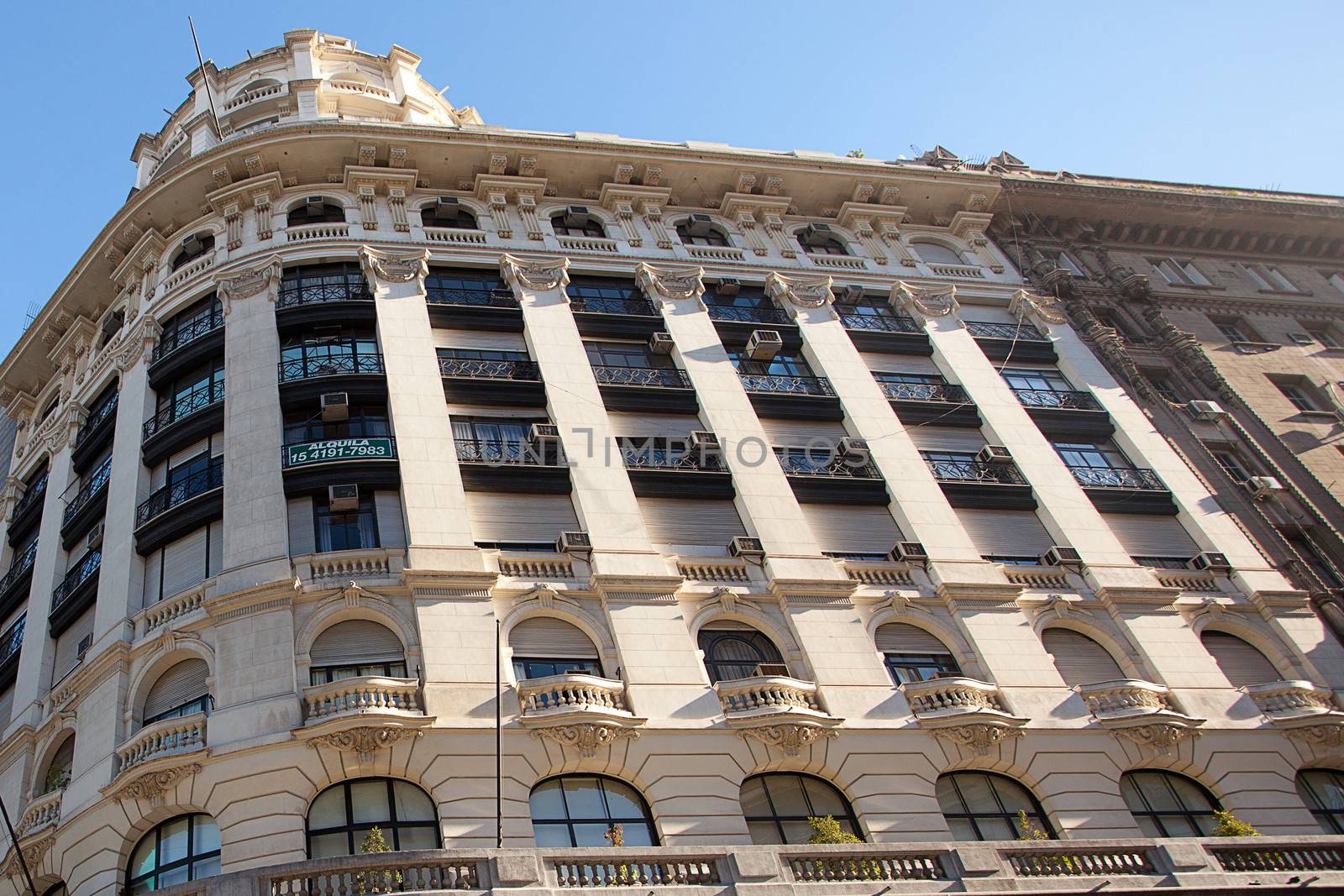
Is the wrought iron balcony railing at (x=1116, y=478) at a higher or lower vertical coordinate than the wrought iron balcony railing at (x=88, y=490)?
lower

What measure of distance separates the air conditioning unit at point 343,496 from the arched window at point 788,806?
11051 mm

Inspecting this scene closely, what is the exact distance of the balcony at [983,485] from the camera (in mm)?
32188

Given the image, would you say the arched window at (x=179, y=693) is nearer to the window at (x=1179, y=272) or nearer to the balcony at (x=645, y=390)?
the balcony at (x=645, y=390)

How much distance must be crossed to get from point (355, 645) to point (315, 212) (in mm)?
18132

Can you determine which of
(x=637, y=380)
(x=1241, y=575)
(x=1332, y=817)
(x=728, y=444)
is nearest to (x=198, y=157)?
(x=637, y=380)

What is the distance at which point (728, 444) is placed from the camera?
105ft

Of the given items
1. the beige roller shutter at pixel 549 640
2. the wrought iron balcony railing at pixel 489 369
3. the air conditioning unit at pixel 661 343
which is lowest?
the beige roller shutter at pixel 549 640

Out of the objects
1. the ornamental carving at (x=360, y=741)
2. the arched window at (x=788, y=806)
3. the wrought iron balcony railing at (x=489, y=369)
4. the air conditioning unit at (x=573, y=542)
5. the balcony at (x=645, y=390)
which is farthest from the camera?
the balcony at (x=645, y=390)

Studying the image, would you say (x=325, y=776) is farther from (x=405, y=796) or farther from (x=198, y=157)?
(x=198, y=157)

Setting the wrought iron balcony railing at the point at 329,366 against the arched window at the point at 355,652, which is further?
the wrought iron balcony railing at the point at 329,366

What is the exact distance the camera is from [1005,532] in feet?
105

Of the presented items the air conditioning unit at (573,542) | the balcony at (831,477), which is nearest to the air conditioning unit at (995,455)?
the balcony at (831,477)

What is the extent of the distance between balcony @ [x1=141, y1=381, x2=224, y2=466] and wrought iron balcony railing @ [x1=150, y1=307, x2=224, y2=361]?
7.94 feet

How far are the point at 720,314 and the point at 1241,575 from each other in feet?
54.5
